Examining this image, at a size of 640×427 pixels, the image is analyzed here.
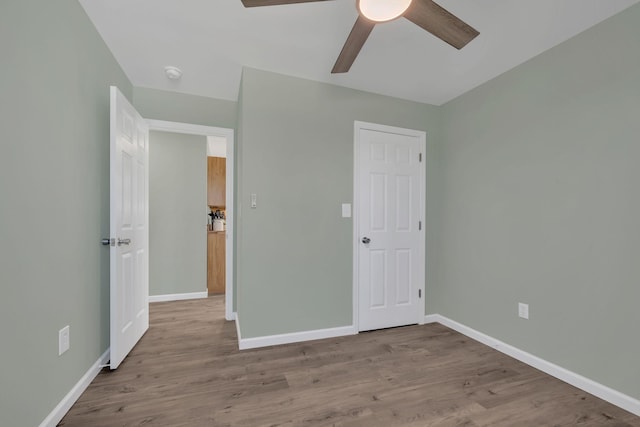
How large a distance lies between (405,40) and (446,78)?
0.77 metres

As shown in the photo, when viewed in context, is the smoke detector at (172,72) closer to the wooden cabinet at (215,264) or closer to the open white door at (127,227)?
the open white door at (127,227)

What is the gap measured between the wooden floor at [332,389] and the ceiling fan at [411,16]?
215 centimetres

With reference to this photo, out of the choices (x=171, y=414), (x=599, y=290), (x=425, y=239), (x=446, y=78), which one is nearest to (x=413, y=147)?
(x=446, y=78)

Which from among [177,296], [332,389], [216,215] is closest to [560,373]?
[332,389]

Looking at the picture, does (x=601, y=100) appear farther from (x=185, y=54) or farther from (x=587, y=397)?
(x=185, y=54)

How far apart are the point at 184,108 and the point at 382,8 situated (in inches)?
95.0

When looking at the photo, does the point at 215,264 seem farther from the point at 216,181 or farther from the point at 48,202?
the point at 48,202

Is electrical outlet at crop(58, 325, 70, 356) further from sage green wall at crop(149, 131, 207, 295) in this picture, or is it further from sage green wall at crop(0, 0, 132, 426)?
sage green wall at crop(149, 131, 207, 295)

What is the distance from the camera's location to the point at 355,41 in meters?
1.60

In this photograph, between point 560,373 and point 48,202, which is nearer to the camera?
point 48,202

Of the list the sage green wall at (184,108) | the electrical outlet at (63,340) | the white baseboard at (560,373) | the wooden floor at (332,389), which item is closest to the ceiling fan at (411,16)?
the sage green wall at (184,108)

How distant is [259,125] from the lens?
2453mm

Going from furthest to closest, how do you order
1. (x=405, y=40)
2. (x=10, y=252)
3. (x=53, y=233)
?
1. (x=405, y=40)
2. (x=53, y=233)
3. (x=10, y=252)

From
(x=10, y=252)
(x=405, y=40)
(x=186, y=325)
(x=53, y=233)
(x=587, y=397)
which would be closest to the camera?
(x=10, y=252)
